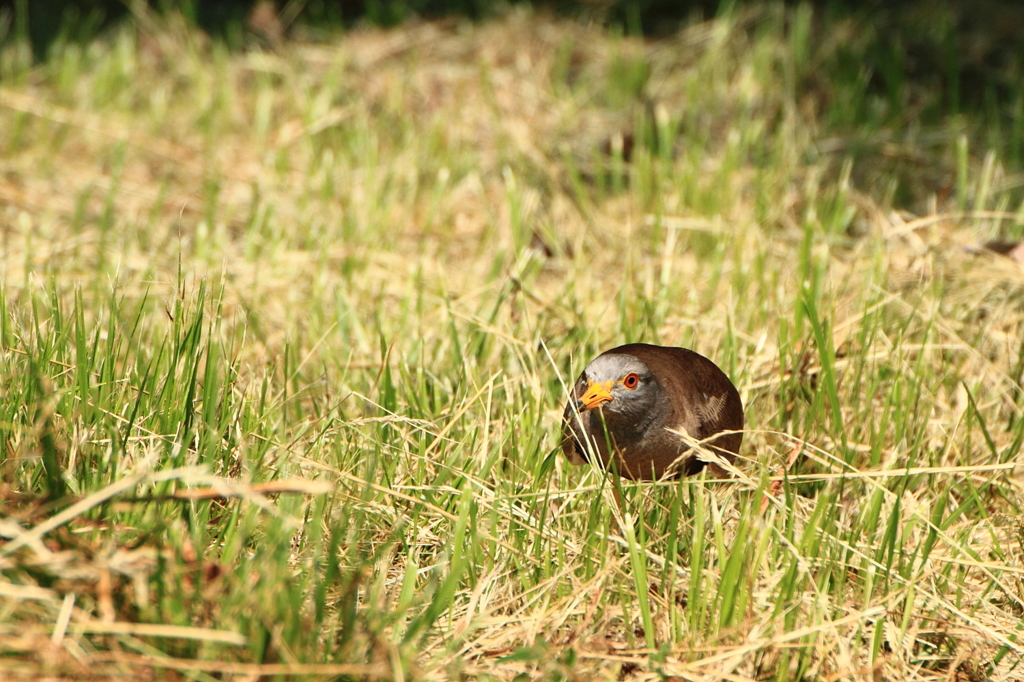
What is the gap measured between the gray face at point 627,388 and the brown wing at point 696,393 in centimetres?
3

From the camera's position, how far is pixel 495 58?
226 inches

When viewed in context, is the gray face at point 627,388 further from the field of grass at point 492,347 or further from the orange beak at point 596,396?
the field of grass at point 492,347

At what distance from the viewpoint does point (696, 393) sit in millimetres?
2484

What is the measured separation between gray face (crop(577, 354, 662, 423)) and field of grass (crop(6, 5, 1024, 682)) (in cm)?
17

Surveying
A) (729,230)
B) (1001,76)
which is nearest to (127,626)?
(729,230)

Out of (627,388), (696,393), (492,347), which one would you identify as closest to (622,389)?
(627,388)

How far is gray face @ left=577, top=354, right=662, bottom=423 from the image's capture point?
240cm

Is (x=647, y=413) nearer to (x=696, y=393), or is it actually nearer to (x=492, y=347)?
(x=696, y=393)

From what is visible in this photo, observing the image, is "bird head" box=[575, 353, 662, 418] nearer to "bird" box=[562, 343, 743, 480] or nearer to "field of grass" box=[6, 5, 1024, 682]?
"bird" box=[562, 343, 743, 480]

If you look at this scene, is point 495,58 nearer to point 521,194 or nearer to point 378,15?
point 378,15

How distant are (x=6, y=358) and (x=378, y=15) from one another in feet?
14.4

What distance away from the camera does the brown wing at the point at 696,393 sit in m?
2.44

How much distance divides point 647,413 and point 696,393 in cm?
14

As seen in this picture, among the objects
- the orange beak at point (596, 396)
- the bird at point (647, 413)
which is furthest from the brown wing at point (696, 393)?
the orange beak at point (596, 396)
